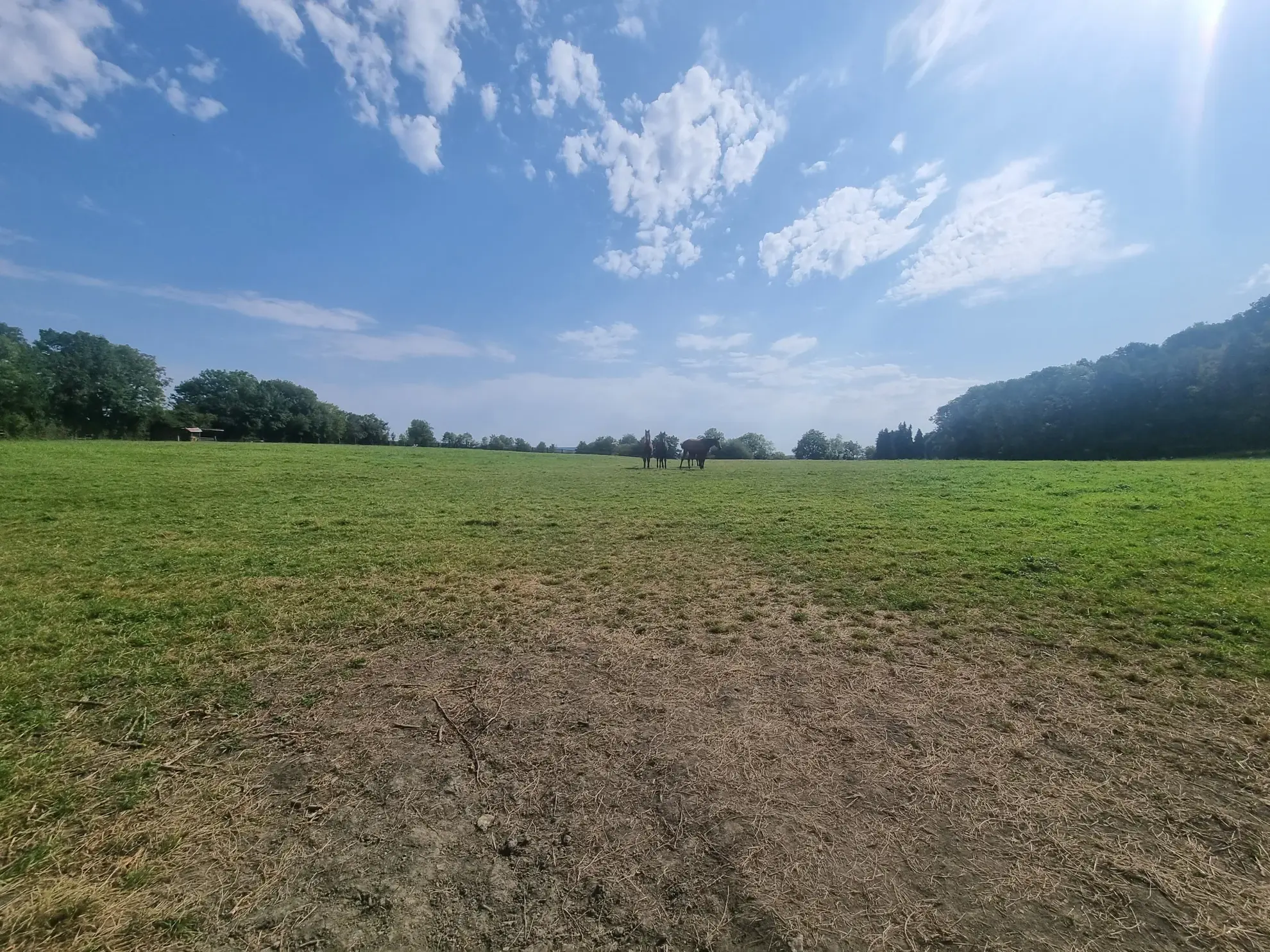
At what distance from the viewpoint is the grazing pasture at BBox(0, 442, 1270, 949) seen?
2.45 meters

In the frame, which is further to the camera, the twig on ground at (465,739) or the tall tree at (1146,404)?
the tall tree at (1146,404)

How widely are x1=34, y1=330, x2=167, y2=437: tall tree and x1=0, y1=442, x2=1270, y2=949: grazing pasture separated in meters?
78.2

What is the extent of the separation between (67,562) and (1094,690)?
13.7 m

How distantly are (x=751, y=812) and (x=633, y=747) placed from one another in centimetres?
101

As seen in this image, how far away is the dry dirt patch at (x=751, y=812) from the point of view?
7.87ft

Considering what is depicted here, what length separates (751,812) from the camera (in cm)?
314

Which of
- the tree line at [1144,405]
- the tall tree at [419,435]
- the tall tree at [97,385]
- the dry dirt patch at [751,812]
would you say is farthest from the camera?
the tall tree at [419,435]

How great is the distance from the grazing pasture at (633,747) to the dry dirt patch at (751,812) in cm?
2

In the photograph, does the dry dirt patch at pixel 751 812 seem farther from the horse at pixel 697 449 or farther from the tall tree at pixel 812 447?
the tall tree at pixel 812 447

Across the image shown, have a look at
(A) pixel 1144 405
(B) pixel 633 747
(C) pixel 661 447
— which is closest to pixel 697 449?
(C) pixel 661 447

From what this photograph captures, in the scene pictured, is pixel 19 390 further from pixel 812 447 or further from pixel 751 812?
pixel 812 447

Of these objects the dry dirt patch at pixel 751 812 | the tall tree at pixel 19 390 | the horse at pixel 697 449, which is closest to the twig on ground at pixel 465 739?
the dry dirt patch at pixel 751 812

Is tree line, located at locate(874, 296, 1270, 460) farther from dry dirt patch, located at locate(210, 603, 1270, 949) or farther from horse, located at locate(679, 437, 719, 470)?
dry dirt patch, located at locate(210, 603, 1270, 949)

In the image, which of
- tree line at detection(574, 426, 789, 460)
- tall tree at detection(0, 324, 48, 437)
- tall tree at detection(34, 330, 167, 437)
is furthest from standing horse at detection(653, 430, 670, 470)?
tall tree at detection(34, 330, 167, 437)
